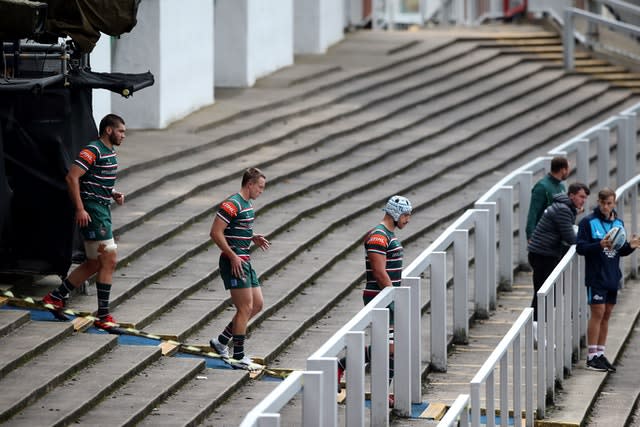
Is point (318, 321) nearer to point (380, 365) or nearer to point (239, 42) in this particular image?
point (380, 365)

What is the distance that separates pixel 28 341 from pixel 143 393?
1.11 metres

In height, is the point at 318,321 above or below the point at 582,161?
below

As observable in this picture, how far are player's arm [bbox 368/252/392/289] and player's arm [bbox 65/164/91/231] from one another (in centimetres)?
227

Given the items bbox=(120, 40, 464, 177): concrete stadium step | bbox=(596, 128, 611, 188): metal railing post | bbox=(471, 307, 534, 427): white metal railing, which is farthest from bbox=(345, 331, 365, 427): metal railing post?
bbox=(596, 128, 611, 188): metal railing post

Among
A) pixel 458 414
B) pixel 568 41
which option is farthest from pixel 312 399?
pixel 568 41

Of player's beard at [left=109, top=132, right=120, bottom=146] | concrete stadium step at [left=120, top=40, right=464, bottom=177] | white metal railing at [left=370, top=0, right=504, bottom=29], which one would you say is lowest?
concrete stadium step at [left=120, top=40, right=464, bottom=177]

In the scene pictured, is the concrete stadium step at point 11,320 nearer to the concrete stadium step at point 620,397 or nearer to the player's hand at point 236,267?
the player's hand at point 236,267

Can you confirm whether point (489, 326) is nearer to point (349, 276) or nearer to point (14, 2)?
point (349, 276)

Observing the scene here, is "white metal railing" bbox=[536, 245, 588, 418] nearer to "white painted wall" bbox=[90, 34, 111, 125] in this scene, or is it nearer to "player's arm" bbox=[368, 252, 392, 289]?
"player's arm" bbox=[368, 252, 392, 289]

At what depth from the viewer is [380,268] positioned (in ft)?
39.9

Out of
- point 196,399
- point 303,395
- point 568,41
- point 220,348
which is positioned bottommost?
point 196,399

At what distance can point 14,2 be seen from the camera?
12.6 metres

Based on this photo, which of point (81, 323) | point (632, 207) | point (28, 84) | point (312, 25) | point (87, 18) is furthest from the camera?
point (312, 25)

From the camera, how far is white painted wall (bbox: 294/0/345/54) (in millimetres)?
29266
